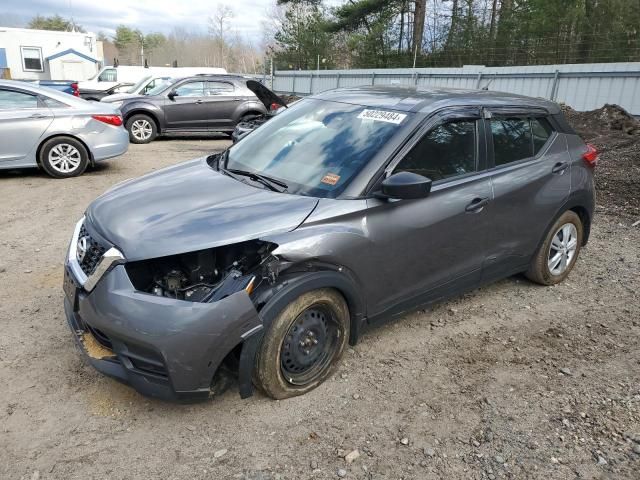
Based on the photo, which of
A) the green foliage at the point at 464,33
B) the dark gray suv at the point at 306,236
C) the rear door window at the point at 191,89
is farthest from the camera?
the green foliage at the point at 464,33

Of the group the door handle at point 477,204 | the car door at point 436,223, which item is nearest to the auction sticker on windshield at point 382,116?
the car door at point 436,223

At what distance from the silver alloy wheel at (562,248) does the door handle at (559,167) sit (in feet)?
1.69

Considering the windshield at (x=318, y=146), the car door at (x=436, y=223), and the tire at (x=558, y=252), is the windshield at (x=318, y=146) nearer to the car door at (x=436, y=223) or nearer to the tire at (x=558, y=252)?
the car door at (x=436, y=223)

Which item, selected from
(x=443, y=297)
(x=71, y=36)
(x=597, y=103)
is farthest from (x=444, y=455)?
(x=71, y=36)

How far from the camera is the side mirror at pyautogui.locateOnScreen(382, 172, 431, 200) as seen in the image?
3.00 m

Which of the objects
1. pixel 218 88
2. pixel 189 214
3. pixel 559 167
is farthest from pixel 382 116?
pixel 218 88

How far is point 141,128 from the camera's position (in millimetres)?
12555

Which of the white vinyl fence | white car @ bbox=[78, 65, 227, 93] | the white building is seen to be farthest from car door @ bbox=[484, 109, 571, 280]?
the white building

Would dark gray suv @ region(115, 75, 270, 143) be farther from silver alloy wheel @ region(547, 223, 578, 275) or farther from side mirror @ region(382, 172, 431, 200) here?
side mirror @ region(382, 172, 431, 200)

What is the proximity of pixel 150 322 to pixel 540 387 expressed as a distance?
2.43 metres

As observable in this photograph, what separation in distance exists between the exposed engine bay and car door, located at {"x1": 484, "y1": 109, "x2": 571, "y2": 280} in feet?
6.33

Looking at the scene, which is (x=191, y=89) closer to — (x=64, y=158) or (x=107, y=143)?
(x=107, y=143)

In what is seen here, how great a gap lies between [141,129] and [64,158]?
4620 mm

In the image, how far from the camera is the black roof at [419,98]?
3592 mm
